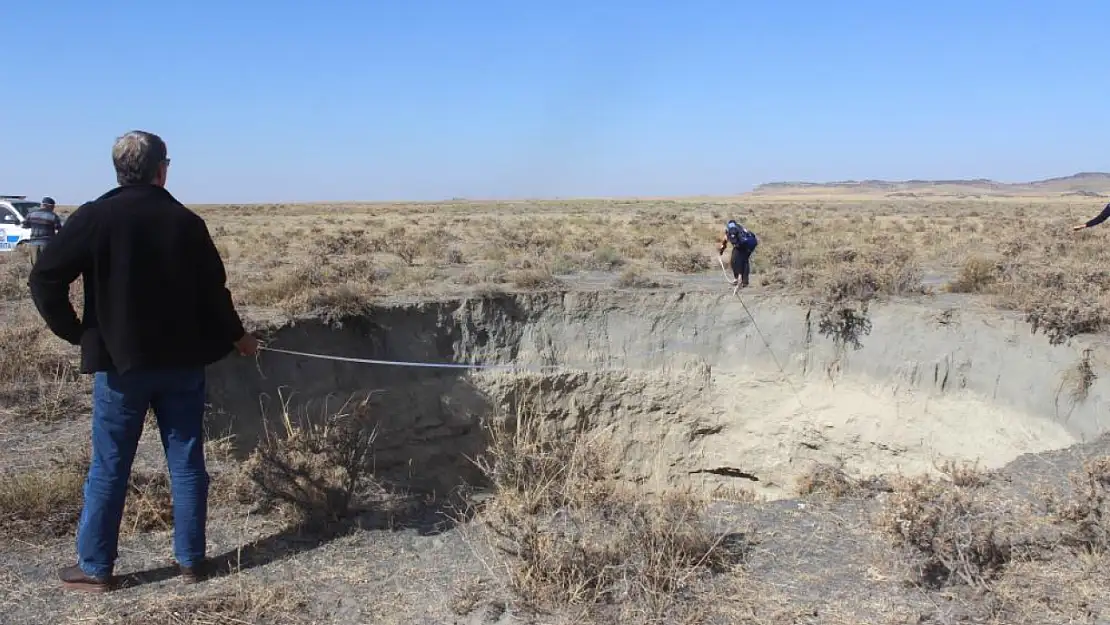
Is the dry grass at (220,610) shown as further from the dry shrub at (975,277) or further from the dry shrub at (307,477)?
the dry shrub at (975,277)

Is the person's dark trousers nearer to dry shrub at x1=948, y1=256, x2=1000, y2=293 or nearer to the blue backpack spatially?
the blue backpack

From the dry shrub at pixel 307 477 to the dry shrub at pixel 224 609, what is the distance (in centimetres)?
102

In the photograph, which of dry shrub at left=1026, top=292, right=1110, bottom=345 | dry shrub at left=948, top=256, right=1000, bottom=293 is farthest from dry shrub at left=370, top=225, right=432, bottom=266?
dry shrub at left=1026, top=292, right=1110, bottom=345

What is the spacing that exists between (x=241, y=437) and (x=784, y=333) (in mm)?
8012

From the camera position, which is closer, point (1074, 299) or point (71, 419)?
point (71, 419)

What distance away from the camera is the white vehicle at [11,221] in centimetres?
2020

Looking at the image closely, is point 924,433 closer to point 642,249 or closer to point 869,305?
point 869,305

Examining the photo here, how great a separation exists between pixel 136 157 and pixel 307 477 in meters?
2.41

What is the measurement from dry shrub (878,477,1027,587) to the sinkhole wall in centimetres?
526

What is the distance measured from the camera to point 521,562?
14.0ft

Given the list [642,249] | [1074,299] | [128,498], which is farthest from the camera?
[642,249]

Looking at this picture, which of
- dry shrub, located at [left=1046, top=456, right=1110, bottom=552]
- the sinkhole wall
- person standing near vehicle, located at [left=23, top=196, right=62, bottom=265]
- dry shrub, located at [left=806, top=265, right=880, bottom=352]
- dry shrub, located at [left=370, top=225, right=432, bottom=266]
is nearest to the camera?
dry shrub, located at [left=1046, top=456, right=1110, bottom=552]

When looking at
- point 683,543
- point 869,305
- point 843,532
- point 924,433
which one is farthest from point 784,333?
point 683,543

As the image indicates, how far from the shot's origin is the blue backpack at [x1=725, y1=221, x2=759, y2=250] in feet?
40.7
